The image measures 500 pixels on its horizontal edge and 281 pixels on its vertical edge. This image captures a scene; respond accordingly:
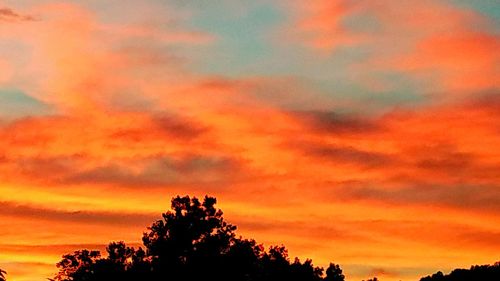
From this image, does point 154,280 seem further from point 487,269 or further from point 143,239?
point 487,269

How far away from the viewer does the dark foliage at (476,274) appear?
142038 mm

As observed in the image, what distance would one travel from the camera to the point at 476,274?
145375 mm

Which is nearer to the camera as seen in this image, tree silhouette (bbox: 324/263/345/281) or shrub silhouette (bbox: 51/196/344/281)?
shrub silhouette (bbox: 51/196/344/281)

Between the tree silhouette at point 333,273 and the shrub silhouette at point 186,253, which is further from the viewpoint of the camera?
the tree silhouette at point 333,273

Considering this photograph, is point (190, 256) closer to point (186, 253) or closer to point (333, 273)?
point (186, 253)

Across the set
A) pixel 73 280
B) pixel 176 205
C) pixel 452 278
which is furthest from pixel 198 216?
pixel 452 278

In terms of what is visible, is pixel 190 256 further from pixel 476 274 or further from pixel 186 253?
pixel 476 274

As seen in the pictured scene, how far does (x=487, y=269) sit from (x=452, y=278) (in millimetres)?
6014

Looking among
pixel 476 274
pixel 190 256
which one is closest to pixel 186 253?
pixel 190 256

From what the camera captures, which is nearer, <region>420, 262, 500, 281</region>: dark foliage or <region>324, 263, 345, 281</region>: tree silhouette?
<region>420, 262, 500, 281</region>: dark foliage

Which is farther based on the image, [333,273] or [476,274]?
[333,273]

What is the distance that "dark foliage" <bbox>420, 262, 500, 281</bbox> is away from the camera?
142 meters

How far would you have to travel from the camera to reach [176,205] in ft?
483

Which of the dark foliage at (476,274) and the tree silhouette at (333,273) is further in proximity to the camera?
the tree silhouette at (333,273)
